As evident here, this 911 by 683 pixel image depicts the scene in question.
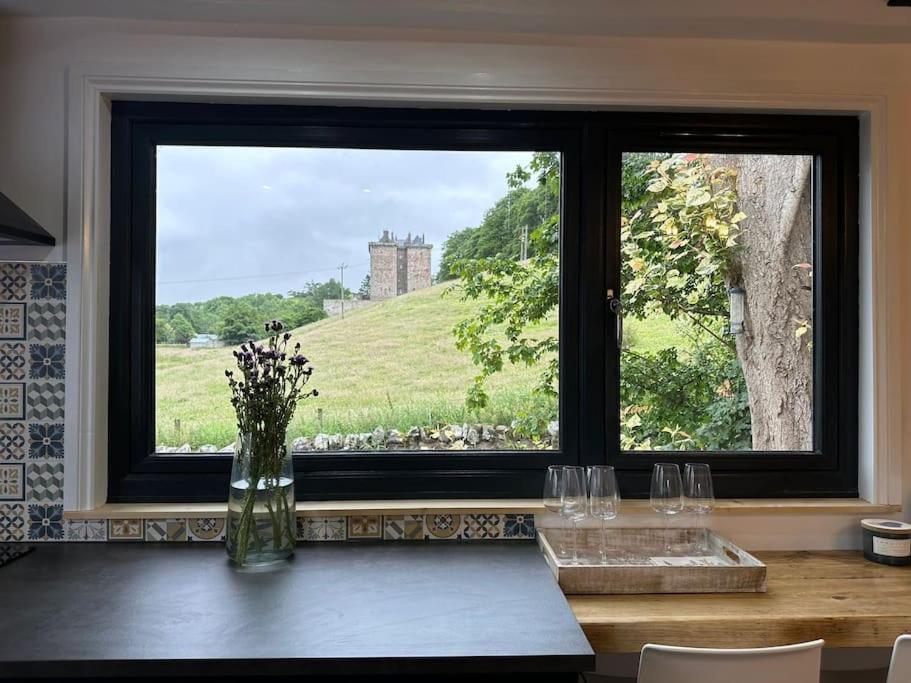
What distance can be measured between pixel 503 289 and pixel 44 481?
55.1 inches

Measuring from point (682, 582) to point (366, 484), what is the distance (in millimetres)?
897

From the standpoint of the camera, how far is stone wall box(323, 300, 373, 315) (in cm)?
201

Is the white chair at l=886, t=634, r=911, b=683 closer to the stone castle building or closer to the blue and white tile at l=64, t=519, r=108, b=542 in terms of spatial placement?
the stone castle building

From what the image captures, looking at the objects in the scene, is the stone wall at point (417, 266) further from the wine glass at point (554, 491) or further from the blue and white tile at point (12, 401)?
the blue and white tile at point (12, 401)

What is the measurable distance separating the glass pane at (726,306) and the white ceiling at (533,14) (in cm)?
37

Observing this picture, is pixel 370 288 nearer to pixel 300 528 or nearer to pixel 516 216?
pixel 516 216

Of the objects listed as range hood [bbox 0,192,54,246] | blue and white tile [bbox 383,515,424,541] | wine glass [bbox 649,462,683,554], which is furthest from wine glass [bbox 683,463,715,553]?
range hood [bbox 0,192,54,246]

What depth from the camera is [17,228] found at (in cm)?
156

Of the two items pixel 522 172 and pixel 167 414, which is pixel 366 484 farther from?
pixel 522 172

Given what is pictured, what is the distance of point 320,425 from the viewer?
2.00 metres

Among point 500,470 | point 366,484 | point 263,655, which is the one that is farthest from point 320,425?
point 263,655

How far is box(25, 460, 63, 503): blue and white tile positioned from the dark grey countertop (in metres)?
0.13

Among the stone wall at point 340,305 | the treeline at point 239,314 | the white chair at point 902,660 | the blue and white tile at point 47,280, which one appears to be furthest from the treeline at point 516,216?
the white chair at point 902,660

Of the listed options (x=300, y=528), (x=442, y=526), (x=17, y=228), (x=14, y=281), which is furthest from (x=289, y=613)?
(x=14, y=281)
